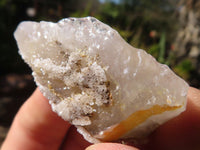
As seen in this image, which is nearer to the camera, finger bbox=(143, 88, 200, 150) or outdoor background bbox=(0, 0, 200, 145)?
finger bbox=(143, 88, 200, 150)

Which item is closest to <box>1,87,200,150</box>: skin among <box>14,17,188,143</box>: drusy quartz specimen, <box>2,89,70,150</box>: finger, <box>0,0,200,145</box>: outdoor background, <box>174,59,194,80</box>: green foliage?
<box>2,89,70,150</box>: finger

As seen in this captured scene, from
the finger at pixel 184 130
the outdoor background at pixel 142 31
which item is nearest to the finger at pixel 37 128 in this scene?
the finger at pixel 184 130

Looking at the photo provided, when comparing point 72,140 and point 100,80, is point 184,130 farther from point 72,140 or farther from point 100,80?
point 72,140

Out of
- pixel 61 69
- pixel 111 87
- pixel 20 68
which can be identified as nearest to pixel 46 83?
pixel 61 69

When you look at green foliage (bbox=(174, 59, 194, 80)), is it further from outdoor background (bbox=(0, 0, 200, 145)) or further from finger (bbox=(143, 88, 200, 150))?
finger (bbox=(143, 88, 200, 150))

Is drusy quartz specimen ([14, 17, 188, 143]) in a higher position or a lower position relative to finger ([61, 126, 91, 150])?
higher

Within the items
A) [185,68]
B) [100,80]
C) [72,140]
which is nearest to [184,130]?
[100,80]

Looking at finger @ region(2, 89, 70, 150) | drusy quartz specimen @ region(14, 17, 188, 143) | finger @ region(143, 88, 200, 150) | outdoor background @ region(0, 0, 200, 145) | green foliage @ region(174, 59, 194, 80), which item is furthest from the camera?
outdoor background @ region(0, 0, 200, 145)
